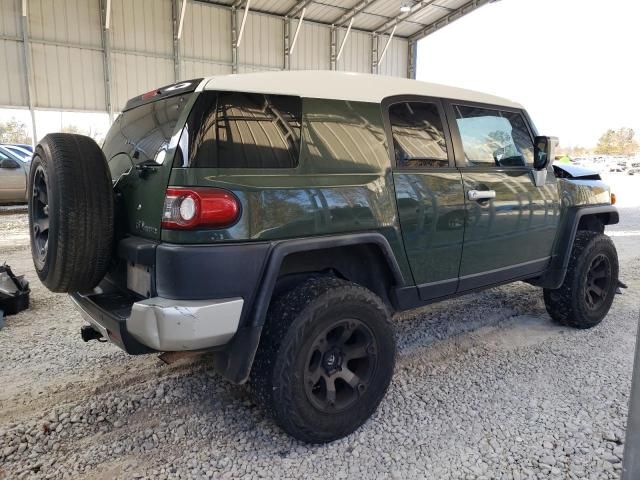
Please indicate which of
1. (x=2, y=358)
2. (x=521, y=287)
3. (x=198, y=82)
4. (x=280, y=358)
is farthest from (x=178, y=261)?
(x=521, y=287)

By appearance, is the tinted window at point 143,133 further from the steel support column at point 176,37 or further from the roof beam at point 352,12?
the roof beam at point 352,12

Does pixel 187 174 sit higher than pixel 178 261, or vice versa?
pixel 187 174

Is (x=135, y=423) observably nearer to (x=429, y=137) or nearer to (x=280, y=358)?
(x=280, y=358)

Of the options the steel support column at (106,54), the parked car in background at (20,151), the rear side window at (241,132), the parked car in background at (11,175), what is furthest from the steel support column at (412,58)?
the rear side window at (241,132)

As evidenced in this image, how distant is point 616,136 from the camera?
5988 cm

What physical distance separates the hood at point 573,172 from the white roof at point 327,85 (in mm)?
1374

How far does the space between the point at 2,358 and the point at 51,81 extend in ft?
49.0

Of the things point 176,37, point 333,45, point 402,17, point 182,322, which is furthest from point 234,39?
point 182,322

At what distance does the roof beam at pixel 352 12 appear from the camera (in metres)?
19.1

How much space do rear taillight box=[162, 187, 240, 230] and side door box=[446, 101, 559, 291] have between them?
5.54 feet

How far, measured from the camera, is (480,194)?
3166 mm

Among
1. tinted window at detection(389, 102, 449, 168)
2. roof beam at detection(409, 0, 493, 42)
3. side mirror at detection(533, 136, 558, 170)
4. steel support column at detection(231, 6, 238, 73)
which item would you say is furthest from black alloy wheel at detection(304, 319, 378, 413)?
roof beam at detection(409, 0, 493, 42)

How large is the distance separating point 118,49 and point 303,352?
17.2 m

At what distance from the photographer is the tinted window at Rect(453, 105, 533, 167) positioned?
3.29 meters
